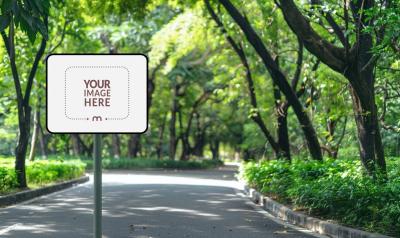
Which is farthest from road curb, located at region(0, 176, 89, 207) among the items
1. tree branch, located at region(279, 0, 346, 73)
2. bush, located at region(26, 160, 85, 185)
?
tree branch, located at region(279, 0, 346, 73)

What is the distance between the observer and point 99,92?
2906mm

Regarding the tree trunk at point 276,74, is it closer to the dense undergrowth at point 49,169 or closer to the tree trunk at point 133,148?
the dense undergrowth at point 49,169

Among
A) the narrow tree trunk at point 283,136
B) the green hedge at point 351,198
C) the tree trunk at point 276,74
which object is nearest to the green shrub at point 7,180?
the green hedge at point 351,198

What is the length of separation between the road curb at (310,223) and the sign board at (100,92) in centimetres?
540

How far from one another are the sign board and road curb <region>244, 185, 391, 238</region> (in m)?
5.40

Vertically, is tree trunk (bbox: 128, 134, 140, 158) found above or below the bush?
above

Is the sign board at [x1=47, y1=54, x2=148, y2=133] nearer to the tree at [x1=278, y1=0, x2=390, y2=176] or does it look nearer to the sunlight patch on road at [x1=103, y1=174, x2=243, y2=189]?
the tree at [x1=278, y1=0, x2=390, y2=176]

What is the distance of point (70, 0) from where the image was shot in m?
16.8

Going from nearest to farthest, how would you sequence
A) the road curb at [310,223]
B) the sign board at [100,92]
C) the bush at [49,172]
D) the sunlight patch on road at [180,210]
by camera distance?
the sign board at [100,92] → the road curb at [310,223] → the sunlight patch on road at [180,210] → the bush at [49,172]

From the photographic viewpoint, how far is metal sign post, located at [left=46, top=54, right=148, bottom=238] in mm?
2879

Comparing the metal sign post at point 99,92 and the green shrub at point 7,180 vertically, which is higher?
the metal sign post at point 99,92

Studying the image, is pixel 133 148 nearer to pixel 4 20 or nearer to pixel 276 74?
pixel 276 74

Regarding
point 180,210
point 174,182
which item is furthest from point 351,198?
point 174,182

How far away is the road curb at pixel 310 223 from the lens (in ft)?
26.6
